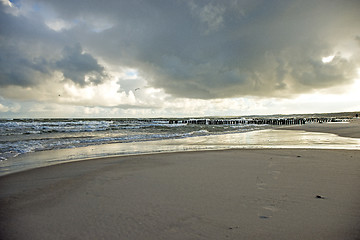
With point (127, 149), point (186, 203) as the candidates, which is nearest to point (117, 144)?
point (127, 149)

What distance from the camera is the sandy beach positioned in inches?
127

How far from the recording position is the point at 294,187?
16.5 ft

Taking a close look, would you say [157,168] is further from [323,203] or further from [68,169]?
[323,203]

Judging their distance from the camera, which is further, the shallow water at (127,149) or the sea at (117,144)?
the sea at (117,144)

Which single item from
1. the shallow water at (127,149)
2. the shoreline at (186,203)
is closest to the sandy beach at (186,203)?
the shoreline at (186,203)

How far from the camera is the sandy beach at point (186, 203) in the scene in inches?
127

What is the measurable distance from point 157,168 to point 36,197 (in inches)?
142

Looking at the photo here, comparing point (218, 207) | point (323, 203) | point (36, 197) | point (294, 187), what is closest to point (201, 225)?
point (218, 207)

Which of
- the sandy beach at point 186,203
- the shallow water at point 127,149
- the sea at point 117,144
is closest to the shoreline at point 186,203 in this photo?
the sandy beach at point 186,203

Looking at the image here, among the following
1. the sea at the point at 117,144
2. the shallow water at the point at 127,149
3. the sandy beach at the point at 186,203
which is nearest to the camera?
the sandy beach at the point at 186,203

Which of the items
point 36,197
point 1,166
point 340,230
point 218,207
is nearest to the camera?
point 340,230

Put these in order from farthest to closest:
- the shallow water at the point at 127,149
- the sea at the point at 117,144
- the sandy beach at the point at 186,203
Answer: the sea at the point at 117,144
the shallow water at the point at 127,149
the sandy beach at the point at 186,203

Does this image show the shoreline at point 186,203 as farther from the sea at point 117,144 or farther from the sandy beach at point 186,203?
the sea at point 117,144

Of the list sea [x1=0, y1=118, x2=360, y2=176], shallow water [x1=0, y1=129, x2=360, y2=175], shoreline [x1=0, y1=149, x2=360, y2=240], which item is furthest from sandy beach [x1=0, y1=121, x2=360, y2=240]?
sea [x1=0, y1=118, x2=360, y2=176]
